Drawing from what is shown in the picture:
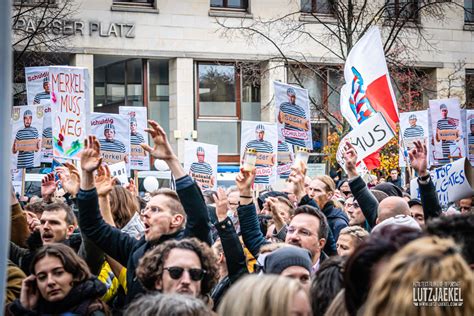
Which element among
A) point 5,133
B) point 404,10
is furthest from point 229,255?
point 404,10

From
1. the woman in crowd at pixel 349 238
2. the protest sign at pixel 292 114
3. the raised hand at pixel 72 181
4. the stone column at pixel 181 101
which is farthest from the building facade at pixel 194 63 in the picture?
the woman in crowd at pixel 349 238

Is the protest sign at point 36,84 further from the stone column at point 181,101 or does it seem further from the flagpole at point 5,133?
the stone column at point 181,101

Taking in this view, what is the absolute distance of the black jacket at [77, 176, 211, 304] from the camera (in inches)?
219

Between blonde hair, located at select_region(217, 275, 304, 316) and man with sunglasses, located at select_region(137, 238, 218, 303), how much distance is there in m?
1.32

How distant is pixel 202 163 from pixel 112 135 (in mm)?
1616

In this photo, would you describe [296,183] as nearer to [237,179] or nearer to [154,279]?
[237,179]

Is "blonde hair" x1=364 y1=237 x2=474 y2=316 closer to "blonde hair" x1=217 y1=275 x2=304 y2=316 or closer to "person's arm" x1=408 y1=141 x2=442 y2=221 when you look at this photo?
"blonde hair" x1=217 y1=275 x2=304 y2=316

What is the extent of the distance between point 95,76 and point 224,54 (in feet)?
15.6

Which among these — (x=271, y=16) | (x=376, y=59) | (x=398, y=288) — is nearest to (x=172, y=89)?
(x=271, y=16)

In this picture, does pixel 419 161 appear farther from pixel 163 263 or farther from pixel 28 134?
pixel 28 134

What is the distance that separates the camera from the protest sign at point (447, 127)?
15.0 metres

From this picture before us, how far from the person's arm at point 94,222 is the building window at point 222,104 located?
25.9 meters

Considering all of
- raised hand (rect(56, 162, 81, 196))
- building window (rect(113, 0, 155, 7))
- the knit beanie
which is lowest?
the knit beanie

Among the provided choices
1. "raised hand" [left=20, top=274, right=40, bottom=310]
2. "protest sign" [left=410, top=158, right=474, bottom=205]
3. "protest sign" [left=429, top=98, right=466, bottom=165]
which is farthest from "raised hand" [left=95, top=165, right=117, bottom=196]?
"protest sign" [left=429, top=98, right=466, bottom=165]
